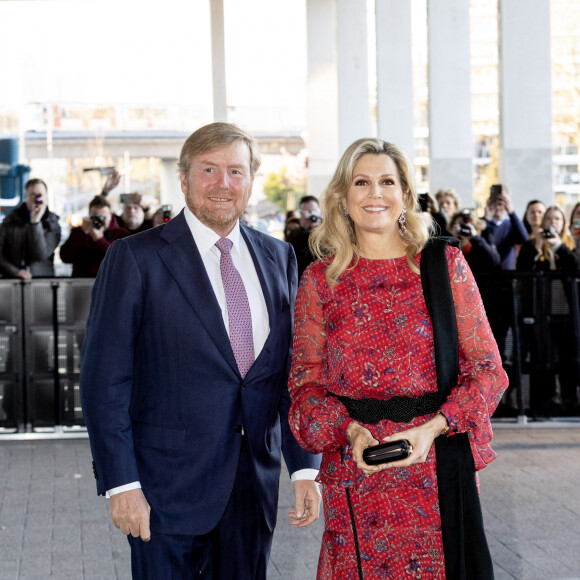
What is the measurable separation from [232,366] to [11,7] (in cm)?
3748

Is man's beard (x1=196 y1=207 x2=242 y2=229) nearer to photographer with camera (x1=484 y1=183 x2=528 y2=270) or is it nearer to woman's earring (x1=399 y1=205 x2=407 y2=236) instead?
woman's earring (x1=399 y1=205 x2=407 y2=236)

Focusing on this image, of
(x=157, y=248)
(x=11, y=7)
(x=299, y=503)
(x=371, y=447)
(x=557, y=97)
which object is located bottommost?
(x=299, y=503)

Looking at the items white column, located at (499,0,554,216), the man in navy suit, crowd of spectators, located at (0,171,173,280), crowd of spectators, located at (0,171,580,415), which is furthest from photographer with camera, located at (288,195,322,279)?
the man in navy suit

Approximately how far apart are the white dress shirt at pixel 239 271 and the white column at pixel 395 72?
18487 mm

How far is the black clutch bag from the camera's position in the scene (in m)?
2.81

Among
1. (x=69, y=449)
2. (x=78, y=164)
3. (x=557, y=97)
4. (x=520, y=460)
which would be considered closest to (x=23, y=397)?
(x=69, y=449)

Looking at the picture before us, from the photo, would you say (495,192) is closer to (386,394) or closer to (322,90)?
(386,394)

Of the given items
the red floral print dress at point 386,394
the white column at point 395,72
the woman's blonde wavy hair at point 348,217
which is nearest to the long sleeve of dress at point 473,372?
the red floral print dress at point 386,394

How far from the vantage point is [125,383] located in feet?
10.4

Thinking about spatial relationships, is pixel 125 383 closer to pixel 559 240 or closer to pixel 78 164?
pixel 559 240

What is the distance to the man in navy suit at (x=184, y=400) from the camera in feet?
10.4

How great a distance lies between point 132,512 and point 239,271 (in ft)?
2.85

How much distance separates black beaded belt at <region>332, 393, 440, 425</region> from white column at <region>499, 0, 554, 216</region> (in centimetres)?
1235

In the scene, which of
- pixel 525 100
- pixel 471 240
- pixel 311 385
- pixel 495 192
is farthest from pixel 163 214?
pixel 311 385
